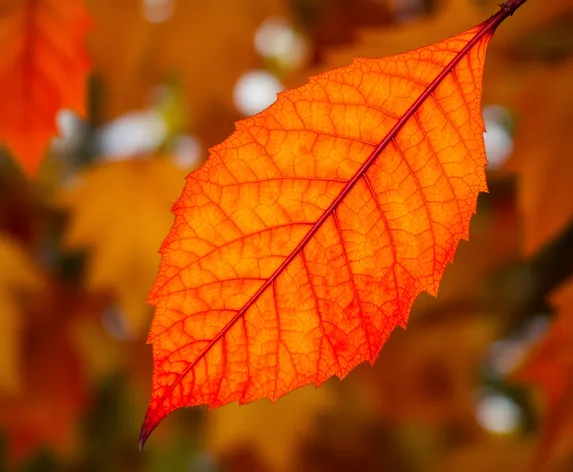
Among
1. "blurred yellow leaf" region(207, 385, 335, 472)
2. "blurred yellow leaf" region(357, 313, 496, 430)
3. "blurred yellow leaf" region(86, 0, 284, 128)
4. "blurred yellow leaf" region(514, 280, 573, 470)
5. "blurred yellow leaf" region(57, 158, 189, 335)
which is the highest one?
"blurred yellow leaf" region(86, 0, 284, 128)

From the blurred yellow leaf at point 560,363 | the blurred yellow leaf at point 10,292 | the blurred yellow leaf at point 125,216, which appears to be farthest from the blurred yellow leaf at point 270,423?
the blurred yellow leaf at point 560,363

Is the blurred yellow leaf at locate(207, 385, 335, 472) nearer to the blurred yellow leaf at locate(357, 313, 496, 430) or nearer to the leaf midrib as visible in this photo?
the blurred yellow leaf at locate(357, 313, 496, 430)

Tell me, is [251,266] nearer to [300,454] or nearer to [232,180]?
[232,180]

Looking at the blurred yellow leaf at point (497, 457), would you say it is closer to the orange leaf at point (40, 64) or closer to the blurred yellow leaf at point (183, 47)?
the blurred yellow leaf at point (183, 47)

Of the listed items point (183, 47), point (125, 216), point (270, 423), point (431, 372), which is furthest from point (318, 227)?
point (431, 372)

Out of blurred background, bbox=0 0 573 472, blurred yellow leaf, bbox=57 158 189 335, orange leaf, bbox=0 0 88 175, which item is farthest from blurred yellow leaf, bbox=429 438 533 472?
orange leaf, bbox=0 0 88 175

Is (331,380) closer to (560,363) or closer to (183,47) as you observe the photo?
(183,47)
